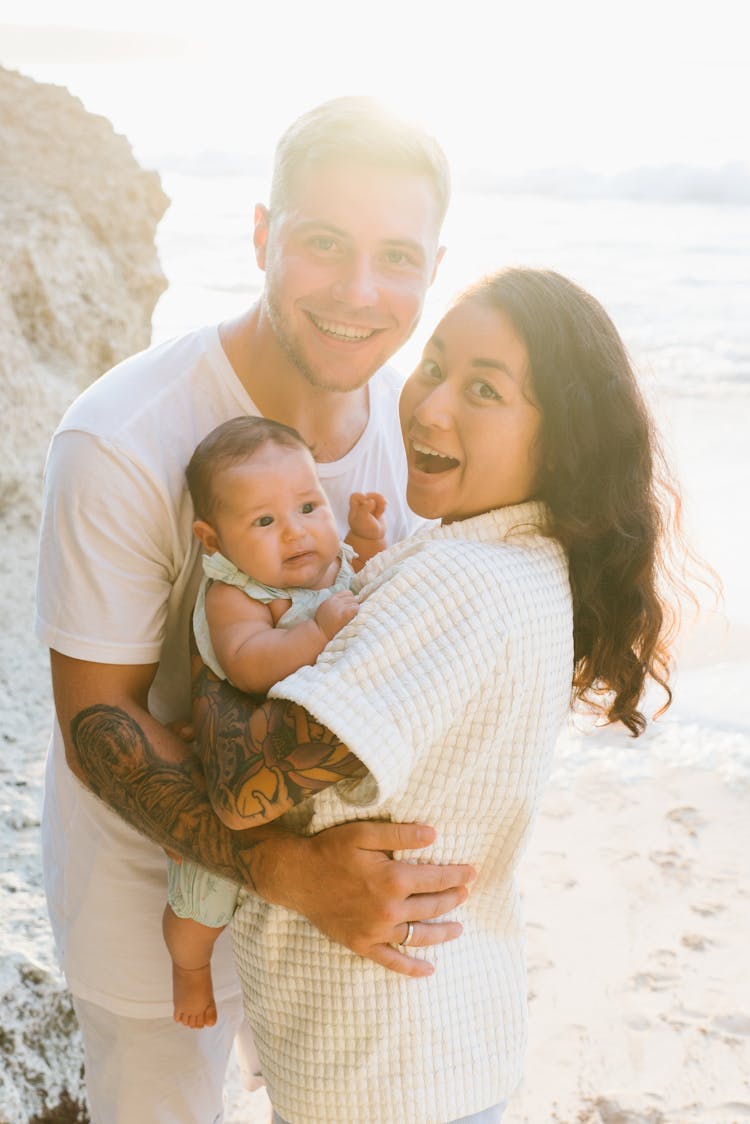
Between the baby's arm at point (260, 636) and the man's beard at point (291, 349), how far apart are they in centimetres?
53

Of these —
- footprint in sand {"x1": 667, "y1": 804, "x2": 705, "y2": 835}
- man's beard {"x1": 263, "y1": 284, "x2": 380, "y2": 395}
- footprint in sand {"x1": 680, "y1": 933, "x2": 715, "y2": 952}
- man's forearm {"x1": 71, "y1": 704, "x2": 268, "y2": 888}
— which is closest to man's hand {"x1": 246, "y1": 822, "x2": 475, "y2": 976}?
man's forearm {"x1": 71, "y1": 704, "x2": 268, "y2": 888}

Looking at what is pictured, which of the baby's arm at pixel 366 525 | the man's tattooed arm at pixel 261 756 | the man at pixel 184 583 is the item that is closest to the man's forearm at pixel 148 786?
the man at pixel 184 583

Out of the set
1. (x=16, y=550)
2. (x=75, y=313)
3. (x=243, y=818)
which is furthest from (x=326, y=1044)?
(x=75, y=313)

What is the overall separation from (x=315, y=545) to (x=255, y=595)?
0.50ft

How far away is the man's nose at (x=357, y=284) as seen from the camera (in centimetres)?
229

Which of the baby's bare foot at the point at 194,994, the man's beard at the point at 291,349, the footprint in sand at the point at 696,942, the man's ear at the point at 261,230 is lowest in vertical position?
the footprint in sand at the point at 696,942

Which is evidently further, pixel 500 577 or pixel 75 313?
pixel 75 313

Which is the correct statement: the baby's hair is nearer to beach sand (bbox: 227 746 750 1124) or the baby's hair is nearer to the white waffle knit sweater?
the white waffle knit sweater

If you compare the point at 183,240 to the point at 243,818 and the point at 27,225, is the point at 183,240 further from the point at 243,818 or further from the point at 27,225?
the point at 243,818

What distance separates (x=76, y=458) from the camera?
2057 millimetres

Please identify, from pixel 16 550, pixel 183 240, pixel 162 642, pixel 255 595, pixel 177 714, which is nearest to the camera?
pixel 255 595

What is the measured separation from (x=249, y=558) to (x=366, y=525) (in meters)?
0.40

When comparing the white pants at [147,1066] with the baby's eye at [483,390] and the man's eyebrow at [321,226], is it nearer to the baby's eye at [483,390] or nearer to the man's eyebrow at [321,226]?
the baby's eye at [483,390]

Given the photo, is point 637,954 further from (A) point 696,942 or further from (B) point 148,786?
(B) point 148,786
